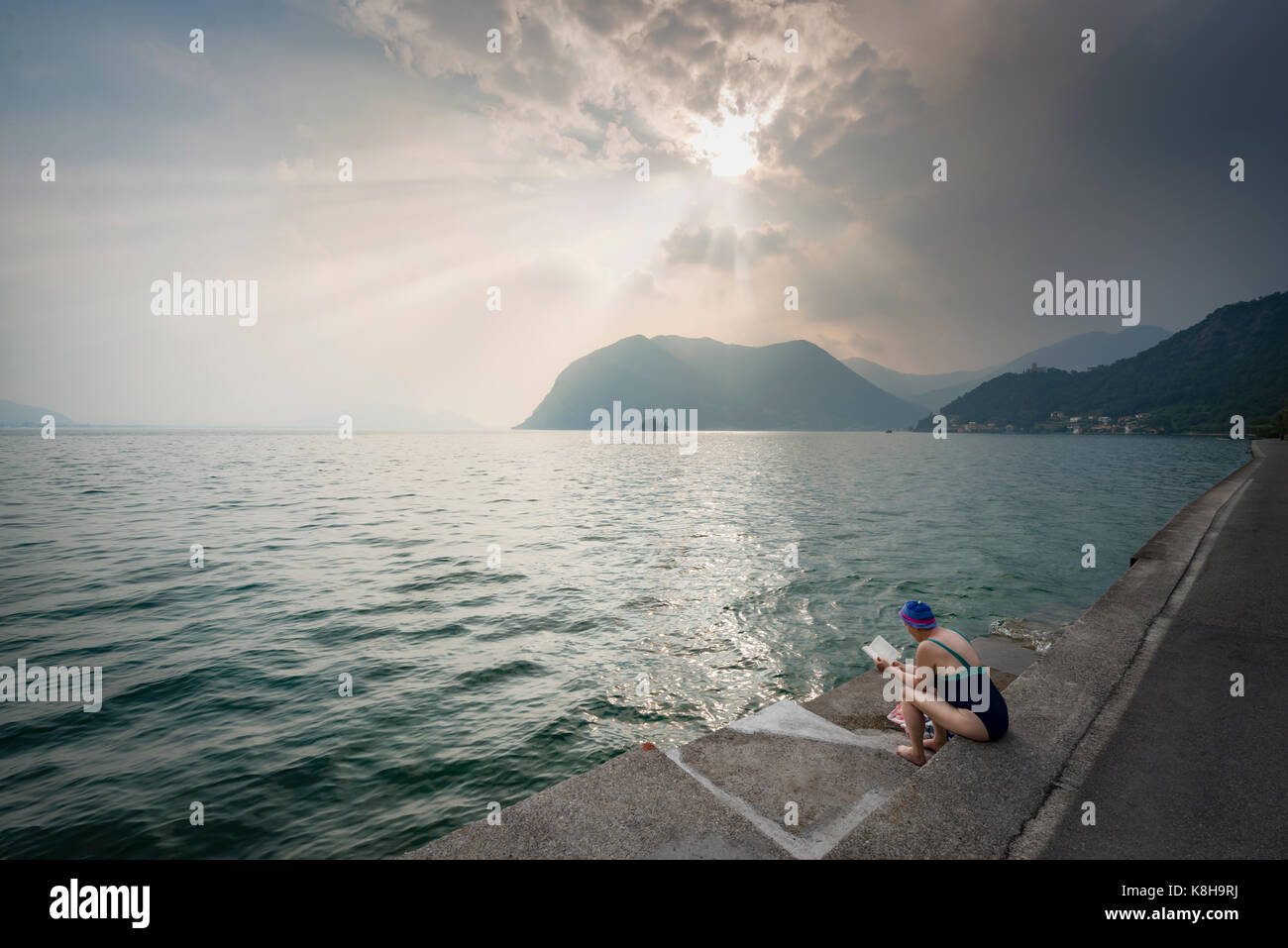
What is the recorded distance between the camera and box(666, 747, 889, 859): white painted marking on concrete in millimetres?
3916

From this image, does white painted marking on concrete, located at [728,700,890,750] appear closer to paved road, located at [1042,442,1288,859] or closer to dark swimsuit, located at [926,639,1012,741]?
dark swimsuit, located at [926,639,1012,741]

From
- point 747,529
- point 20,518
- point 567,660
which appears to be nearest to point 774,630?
point 567,660

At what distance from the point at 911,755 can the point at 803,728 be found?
1.19 meters

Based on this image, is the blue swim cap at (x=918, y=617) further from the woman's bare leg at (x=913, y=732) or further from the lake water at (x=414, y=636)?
the lake water at (x=414, y=636)

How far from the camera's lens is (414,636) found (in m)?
11.1

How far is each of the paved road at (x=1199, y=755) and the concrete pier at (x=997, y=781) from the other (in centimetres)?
2

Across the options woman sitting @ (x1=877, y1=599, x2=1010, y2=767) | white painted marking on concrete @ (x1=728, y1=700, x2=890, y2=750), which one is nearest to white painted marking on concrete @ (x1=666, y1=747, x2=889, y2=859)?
woman sitting @ (x1=877, y1=599, x2=1010, y2=767)

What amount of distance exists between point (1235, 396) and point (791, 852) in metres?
237

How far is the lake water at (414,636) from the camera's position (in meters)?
6.35

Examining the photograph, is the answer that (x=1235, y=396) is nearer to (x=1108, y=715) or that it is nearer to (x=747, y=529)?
(x=747, y=529)

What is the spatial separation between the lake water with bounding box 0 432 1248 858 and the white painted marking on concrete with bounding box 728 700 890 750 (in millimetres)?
1717
